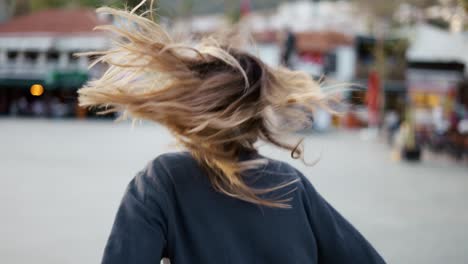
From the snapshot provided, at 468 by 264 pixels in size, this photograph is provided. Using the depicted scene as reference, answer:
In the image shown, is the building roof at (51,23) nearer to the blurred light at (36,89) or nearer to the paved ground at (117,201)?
the blurred light at (36,89)

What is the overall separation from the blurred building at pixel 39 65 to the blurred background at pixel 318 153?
0.11 m

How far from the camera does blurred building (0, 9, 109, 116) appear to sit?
49719 millimetres

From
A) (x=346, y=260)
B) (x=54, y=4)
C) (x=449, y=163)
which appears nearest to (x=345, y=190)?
(x=449, y=163)

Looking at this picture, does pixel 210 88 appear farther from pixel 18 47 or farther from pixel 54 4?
Result: pixel 54 4

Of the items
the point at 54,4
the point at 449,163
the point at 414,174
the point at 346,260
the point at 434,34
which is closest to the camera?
the point at 346,260

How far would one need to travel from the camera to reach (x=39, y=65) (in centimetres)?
5084

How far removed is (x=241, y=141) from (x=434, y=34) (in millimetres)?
25417

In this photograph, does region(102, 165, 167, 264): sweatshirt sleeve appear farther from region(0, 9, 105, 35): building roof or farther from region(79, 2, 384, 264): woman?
region(0, 9, 105, 35): building roof

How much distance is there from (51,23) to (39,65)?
456cm

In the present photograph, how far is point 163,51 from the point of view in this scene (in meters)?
1.83

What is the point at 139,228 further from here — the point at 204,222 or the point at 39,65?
the point at 39,65

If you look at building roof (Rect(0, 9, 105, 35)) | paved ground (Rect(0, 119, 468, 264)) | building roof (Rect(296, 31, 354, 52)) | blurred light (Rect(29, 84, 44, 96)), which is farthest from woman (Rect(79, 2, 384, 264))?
building roof (Rect(296, 31, 354, 52))

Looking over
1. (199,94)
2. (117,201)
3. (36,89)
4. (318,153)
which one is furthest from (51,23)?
(199,94)

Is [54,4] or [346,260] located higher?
[54,4]
